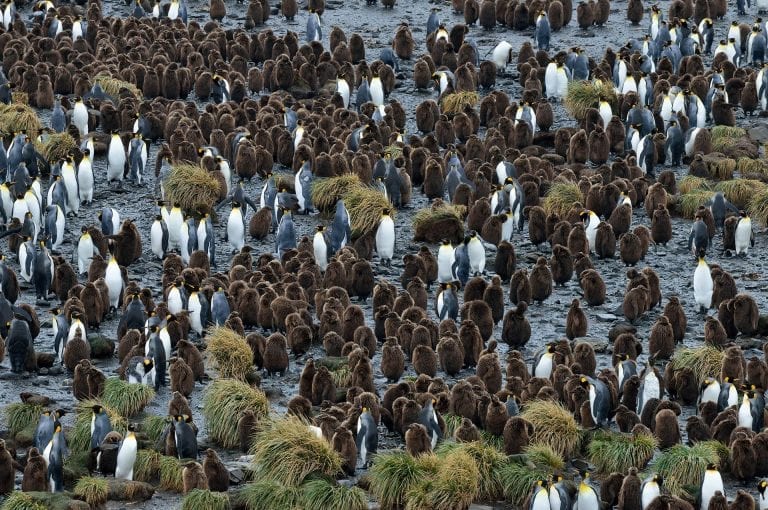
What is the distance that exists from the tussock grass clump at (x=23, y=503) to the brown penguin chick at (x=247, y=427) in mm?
2417

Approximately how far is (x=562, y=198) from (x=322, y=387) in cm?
650

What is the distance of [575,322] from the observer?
1794 centimetres

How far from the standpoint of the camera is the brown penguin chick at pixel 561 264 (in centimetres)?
1948

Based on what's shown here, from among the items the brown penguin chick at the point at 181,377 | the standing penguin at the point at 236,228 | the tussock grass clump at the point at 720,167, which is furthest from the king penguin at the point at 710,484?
the tussock grass clump at the point at 720,167

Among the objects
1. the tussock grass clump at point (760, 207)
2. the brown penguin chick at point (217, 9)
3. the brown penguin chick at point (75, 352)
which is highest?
the brown penguin chick at point (217, 9)

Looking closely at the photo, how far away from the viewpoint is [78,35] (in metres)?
28.7

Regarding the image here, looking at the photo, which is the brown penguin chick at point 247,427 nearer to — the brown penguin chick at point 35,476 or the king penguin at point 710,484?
the brown penguin chick at point 35,476

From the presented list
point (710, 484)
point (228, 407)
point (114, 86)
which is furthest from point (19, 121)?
point (710, 484)

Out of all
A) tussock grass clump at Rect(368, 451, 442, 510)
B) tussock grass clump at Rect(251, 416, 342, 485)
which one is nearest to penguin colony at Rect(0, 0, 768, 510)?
tussock grass clump at Rect(251, 416, 342, 485)

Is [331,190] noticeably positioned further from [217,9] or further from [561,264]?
[217,9]

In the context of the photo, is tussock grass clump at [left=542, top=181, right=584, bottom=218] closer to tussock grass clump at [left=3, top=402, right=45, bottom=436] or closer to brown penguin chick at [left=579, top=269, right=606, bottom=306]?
brown penguin chick at [left=579, top=269, right=606, bottom=306]

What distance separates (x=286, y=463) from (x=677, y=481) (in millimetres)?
3677

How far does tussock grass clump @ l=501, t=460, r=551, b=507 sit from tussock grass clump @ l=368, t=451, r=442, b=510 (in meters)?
0.69

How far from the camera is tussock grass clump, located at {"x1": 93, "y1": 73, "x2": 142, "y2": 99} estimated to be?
25.5m
